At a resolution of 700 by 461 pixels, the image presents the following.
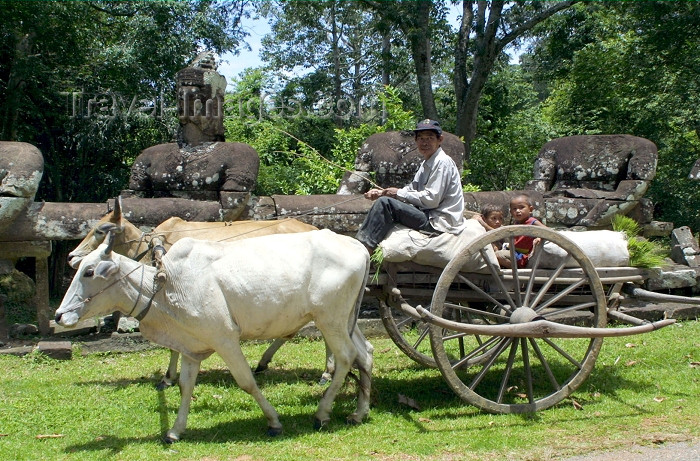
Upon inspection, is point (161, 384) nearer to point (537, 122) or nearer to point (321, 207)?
point (321, 207)

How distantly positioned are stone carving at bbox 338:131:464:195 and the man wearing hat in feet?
9.53

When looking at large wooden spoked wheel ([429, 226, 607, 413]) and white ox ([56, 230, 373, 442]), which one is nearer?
white ox ([56, 230, 373, 442])

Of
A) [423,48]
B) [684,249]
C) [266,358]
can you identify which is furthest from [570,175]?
[423,48]

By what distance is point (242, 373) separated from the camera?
17.1 feet

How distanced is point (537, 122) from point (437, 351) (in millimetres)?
15797

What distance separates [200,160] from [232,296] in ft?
12.2

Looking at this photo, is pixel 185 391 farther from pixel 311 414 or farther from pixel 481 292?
pixel 481 292

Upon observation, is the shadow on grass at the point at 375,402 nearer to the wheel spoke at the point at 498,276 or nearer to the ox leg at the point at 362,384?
the ox leg at the point at 362,384

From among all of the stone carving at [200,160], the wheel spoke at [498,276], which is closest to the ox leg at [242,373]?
the wheel spoke at [498,276]

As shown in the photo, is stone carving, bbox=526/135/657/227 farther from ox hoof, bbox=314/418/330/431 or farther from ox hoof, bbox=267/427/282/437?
ox hoof, bbox=267/427/282/437

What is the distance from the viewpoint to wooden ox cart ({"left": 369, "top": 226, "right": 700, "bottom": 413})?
221 inches

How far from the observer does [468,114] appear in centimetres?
1741

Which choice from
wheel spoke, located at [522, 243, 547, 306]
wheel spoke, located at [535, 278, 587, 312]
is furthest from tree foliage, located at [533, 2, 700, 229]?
wheel spoke, located at [522, 243, 547, 306]

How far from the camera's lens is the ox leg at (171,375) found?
6589mm
